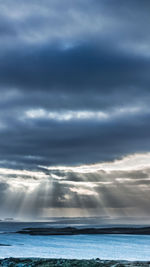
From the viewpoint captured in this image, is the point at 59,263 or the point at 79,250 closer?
the point at 59,263

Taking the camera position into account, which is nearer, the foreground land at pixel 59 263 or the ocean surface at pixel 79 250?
the foreground land at pixel 59 263

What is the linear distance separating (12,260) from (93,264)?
9.53m

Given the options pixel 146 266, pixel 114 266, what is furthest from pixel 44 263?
pixel 146 266

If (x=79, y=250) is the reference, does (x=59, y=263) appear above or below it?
above

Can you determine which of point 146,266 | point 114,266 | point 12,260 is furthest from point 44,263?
point 146,266

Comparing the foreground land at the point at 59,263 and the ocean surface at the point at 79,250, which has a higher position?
the foreground land at the point at 59,263

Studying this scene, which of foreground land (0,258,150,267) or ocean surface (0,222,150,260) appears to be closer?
foreground land (0,258,150,267)

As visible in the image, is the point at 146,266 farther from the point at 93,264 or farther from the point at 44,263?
the point at 44,263

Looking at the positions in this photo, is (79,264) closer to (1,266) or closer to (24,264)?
(24,264)

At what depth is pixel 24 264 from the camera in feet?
117

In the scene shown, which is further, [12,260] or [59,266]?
[12,260]

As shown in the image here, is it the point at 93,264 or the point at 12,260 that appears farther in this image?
the point at 12,260

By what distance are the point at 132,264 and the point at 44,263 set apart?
9.25 m

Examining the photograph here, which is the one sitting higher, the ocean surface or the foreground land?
the foreground land
